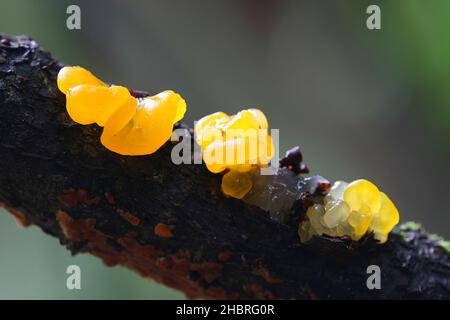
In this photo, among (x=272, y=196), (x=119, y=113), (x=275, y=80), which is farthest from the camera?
(x=275, y=80)

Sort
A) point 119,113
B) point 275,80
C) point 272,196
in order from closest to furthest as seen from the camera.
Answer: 1. point 119,113
2. point 272,196
3. point 275,80

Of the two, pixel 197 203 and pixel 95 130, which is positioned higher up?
pixel 95 130

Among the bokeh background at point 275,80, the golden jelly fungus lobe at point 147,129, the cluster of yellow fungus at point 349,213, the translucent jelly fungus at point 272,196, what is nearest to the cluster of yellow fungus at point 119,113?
the golden jelly fungus lobe at point 147,129

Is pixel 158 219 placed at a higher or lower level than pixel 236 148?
lower

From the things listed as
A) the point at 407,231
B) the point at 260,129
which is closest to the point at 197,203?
the point at 260,129

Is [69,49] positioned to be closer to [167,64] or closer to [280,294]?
[167,64]

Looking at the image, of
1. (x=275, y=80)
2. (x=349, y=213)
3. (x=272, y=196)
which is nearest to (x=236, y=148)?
(x=272, y=196)

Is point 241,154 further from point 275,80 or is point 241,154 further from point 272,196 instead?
point 275,80
